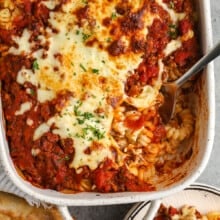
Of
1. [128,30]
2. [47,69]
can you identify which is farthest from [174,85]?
[47,69]

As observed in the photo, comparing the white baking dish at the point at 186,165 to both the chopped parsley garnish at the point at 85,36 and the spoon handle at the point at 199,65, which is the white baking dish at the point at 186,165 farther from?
the chopped parsley garnish at the point at 85,36

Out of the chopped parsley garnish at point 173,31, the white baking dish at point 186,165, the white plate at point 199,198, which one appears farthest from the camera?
the white plate at point 199,198

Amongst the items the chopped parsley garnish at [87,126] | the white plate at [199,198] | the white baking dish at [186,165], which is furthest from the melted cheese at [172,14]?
the white plate at [199,198]

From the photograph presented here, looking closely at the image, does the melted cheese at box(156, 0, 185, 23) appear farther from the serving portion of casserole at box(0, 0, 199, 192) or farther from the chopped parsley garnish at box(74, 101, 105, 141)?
the chopped parsley garnish at box(74, 101, 105, 141)

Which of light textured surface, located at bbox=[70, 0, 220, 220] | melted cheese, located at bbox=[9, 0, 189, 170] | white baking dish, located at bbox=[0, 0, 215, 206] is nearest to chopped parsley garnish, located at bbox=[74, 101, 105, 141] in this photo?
melted cheese, located at bbox=[9, 0, 189, 170]

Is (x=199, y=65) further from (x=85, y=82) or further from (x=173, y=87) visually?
(x=85, y=82)

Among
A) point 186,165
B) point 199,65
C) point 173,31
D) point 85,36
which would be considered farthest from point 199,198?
point 85,36

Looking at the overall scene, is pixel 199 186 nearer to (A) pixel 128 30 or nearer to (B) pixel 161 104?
(B) pixel 161 104

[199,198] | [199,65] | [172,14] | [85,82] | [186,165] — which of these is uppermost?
[172,14]
